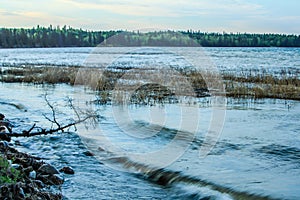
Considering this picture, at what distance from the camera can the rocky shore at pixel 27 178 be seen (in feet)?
22.1

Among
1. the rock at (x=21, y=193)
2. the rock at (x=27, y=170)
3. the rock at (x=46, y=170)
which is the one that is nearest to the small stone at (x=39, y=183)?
the rock at (x=27, y=170)

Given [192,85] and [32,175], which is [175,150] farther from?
[192,85]

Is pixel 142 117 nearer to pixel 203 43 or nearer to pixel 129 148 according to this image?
pixel 129 148

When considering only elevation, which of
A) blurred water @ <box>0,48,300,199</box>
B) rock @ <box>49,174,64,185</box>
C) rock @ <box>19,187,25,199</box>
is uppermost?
rock @ <box>19,187,25,199</box>

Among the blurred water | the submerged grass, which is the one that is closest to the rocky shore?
the blurred water

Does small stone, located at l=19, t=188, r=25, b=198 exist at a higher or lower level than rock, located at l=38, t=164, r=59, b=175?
higher

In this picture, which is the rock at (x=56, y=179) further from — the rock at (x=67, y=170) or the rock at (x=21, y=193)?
the rock at (x=21, y=193)

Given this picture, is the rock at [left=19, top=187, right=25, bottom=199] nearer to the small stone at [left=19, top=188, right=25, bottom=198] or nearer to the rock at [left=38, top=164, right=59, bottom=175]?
the small stone at [left=19, top=188, right=25, bottom=198]

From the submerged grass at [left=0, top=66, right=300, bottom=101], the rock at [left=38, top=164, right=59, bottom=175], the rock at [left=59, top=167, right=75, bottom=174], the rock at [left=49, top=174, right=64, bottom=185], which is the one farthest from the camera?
the submerged grass at [left=0, top=66, right=300, bottom=101]

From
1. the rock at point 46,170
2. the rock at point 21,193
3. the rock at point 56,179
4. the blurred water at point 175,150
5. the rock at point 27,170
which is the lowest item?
the blurred water at point 175,150

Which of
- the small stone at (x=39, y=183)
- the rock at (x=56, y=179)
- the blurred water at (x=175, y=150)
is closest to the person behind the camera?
the small stone at (x=39, y=183)

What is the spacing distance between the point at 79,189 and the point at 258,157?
5579mm

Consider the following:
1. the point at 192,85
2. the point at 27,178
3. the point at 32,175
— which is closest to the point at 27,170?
the point at 32,175

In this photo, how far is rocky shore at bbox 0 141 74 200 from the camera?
6.75 meters
